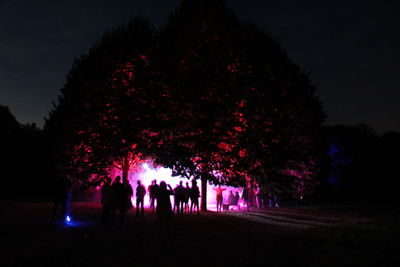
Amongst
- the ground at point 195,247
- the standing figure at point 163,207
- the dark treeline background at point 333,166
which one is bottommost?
the ground at point 195,247

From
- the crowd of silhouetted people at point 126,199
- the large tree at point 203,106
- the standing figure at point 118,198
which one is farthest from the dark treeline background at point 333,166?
the standing figure at point 118,198

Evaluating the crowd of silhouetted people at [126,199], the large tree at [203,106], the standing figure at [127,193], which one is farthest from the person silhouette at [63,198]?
the large tree at [203,106]

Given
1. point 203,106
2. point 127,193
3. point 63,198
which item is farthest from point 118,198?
point 203,106

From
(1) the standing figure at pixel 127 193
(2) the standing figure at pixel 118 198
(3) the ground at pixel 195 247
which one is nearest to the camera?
(3) the ground at pixel 195 247

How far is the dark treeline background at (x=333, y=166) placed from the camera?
48844mm

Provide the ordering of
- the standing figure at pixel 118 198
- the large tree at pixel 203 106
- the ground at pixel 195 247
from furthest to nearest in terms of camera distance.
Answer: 1. the large tree at pixel 203 106
2. the standing figure at pixel 118 198
3. the ground at pixel 195 247

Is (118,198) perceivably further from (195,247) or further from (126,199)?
(195,247)

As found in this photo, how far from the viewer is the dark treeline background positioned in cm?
4884

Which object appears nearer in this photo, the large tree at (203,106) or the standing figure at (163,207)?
the standing figure at (163,207)

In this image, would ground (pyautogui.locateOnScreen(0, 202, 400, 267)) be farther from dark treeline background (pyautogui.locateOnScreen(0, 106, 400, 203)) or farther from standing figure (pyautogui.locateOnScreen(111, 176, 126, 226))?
dark treeline background (pyautogui.locateOnScreen(0, 106, 400, 203))

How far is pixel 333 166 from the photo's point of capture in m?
66.8

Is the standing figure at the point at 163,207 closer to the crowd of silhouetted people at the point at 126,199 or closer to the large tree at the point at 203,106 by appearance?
the crowd of silhouetted people at the point at 126,199

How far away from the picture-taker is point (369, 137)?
7781 cm

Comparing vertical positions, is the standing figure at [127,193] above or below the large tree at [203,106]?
below
